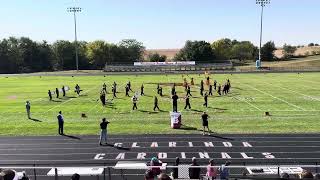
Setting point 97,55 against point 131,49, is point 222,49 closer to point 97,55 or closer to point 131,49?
point 131,49

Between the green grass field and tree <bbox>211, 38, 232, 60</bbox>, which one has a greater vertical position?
tree <bbox>211, 38, 232, 60</bbox>

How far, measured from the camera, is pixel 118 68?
395 feet

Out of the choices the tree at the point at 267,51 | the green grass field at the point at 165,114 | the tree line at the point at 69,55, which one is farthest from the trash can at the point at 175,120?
the tree at the point at 267,51

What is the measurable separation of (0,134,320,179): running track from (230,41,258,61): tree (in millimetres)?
142792

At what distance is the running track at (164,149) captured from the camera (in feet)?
72.1

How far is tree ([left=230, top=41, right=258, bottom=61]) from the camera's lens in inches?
6646

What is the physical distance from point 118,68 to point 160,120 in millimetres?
87047

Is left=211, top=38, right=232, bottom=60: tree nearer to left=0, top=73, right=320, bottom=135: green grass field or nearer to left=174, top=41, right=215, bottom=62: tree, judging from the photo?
left=174, top=41, right=215, bottom=62: tree

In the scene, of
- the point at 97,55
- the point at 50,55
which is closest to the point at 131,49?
the point at 97,55

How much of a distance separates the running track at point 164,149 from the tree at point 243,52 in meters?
143

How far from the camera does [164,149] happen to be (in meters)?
24.1

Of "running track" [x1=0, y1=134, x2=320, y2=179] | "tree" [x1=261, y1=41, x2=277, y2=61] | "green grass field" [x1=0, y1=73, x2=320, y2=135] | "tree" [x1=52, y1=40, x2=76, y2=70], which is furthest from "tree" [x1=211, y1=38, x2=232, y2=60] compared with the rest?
"running track" [x1=0, y1=134, x2=320, y2=179]

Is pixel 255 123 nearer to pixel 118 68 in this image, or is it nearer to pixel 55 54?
pixel 118 68

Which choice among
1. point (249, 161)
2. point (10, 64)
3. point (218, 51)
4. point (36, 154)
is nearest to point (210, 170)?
point (249, 161)
